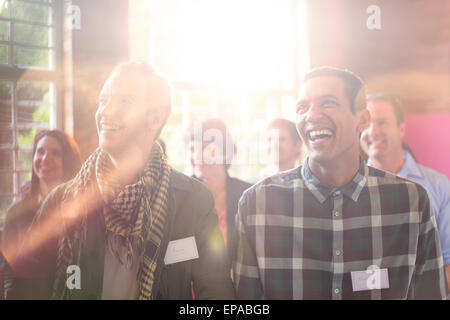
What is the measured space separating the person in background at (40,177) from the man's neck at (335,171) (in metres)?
0.86

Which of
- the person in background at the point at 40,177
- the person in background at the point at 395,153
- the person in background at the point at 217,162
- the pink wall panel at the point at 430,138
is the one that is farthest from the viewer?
the pink wall panel at the point at 430,138

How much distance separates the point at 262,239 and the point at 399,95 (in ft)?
3.78

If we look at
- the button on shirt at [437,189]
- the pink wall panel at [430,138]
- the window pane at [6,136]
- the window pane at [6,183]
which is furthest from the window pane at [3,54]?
the pink wall panel at [430,138]

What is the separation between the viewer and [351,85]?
4.00 ft

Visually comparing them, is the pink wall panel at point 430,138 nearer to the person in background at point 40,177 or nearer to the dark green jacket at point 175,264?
the dark green jacket at point 175,264

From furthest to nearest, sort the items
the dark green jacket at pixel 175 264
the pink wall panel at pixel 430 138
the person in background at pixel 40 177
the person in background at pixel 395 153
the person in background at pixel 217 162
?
the pink wall panel at pixel 430 138 < the person in background at pixel 217 162 < the person in background at pixel 395 153 < the person in background at pixel 40 177 < the dark green jacket at pixel 175 264

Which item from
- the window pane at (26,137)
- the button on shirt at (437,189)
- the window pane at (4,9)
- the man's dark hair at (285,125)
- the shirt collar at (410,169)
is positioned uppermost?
the window pane at (4,9)

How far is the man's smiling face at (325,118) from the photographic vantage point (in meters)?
1.18

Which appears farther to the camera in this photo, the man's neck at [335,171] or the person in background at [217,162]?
the person in background at [217,162]

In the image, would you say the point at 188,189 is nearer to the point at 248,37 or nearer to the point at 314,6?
the point at 248,37

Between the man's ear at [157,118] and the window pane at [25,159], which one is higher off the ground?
the man's ear at [157,118]

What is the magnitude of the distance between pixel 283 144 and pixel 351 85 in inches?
23.6

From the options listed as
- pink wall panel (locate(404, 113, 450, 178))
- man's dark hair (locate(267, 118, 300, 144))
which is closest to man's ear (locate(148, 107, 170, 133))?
man's dark hair (locate(267, 118, 300, 144))

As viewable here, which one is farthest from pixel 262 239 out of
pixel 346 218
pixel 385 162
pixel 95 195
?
pixel 385 162
